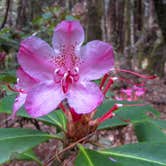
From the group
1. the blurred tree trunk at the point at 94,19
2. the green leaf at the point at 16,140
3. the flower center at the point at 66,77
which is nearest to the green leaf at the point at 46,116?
the green leaf at the point at 16,140

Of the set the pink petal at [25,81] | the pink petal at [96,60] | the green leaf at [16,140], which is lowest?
the green leaf at [16,140]

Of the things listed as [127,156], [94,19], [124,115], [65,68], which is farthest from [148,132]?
[94,19]

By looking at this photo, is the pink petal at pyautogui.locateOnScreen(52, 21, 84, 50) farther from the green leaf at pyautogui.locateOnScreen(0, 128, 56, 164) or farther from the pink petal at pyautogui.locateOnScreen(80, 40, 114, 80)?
the green leaf at pyautogui.locateOnScreen(0, 128, 56, 164)

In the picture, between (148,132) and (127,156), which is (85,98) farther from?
(148,132)

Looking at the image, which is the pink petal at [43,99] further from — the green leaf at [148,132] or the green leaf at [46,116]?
the green leaf at [148,132]

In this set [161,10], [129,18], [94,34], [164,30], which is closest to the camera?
[161,10]

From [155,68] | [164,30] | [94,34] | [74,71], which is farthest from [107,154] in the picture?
[155,68]

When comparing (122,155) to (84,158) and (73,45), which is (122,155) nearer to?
(84,158)
